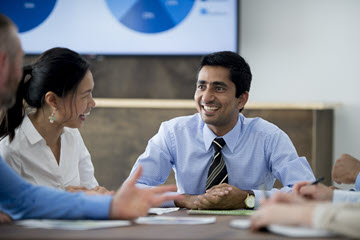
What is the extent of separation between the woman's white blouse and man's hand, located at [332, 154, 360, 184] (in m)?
1.14

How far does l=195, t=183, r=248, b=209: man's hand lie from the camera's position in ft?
6.23

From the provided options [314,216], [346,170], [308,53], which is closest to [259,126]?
[346,170]

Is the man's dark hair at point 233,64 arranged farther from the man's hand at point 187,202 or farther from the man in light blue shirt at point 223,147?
the man's hand at point 187,202

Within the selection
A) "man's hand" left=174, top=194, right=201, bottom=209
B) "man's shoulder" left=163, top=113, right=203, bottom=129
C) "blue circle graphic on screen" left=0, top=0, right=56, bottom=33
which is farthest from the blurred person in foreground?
"blue circle graphic on screen" left=0, top=0, right=56, bottom=33

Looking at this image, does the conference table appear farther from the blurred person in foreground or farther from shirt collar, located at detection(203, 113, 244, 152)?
shirt collar, located at detection(203, 113, 244, 152)

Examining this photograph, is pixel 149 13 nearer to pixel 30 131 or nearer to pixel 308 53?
pixel 308 53

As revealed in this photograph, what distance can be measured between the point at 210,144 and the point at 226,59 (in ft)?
1.49

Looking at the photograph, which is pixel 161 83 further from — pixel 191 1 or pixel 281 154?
pixel 281 154

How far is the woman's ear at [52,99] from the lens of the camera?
7.03 ft

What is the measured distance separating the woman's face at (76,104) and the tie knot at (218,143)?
628 mm

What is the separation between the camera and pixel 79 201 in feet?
4.46

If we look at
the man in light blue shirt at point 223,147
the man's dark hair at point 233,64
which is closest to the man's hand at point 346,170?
the man in light blue shirt at point 223,147

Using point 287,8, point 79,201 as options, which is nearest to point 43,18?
point 287,8

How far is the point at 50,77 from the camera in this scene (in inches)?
83.6
